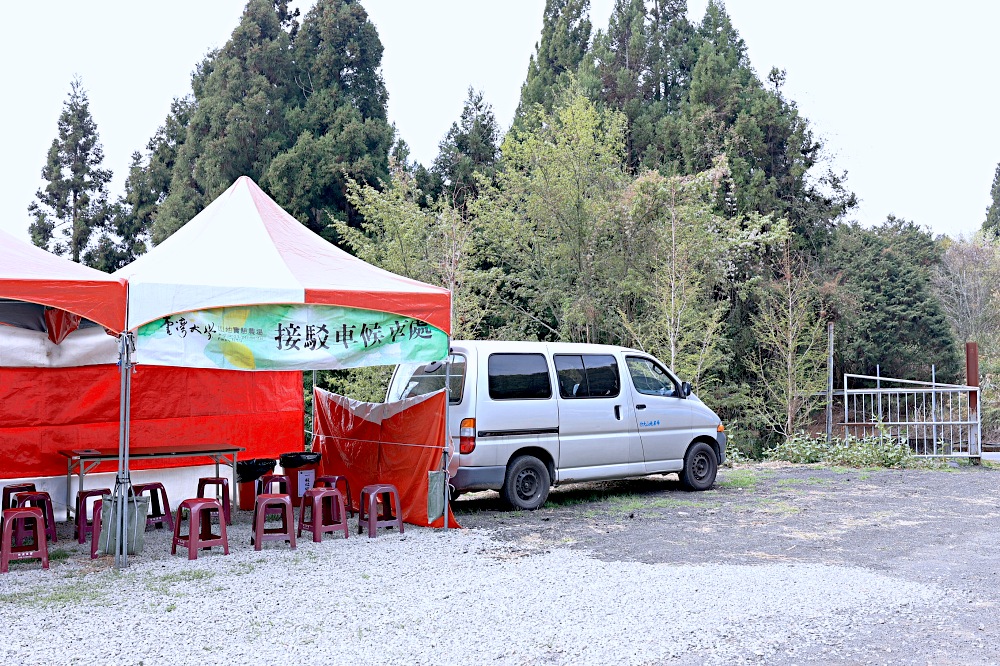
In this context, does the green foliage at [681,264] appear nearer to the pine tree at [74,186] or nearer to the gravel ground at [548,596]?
the gravel ground at [548,596]

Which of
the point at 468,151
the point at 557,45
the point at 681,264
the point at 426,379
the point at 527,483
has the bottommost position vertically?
the point at 527,483

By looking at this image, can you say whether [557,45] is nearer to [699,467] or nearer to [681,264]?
[681,264]

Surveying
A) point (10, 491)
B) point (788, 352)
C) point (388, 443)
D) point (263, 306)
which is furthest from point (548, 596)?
point (788, 352)

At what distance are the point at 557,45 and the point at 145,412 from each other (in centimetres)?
2596

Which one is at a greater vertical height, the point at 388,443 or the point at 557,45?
the point at 557,45

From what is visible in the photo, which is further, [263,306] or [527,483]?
[527,483]

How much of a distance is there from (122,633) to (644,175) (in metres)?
16.7

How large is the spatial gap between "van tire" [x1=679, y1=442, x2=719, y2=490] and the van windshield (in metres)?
3.48

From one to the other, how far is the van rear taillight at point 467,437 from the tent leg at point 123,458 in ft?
10.4

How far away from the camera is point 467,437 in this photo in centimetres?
849

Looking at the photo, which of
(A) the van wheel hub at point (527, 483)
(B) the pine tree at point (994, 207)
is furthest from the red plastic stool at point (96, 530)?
(B) the pine tree at point (994, 207)

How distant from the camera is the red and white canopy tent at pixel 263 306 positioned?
650 cm

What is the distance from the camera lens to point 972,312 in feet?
114

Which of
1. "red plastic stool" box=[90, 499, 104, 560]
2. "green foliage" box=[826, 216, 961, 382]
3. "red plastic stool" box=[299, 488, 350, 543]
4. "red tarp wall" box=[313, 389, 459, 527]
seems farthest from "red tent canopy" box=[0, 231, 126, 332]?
"green foliage" box=[826, 216, 961, 382]
